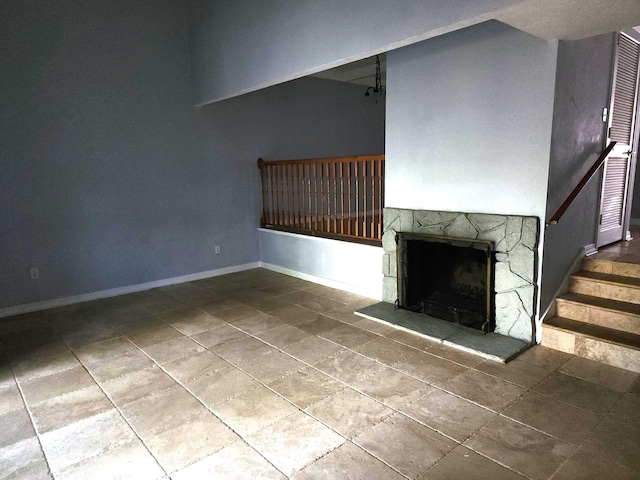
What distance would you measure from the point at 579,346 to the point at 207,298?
3659mm

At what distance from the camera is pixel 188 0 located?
511 cm

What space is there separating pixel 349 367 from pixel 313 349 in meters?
0.42

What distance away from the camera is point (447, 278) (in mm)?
3896

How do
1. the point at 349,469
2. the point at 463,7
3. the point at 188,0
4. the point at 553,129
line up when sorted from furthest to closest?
the point at 188,0, the point at 553,129, the point at 463,7, the point at 349,469

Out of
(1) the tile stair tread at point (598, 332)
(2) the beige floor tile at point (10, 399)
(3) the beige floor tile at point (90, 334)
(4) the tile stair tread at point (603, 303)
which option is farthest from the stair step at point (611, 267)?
(2) the beige floor tile at point (10, 399)

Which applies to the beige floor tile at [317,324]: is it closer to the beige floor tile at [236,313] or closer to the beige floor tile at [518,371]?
the beige floor tile at [236,313]

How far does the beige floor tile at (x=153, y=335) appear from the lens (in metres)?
3.55

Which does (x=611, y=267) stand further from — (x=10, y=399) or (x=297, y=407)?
(x=10, y=399)

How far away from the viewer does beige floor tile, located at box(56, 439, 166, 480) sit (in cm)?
197

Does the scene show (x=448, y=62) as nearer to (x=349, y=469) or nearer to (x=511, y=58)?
(x=511, y=58)

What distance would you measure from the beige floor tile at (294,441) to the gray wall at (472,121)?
2.28 metres

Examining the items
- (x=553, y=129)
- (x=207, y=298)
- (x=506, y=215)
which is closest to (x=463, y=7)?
(x=553, y=129)

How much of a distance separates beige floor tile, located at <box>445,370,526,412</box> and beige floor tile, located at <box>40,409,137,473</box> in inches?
77.7

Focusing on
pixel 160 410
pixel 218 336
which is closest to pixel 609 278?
pixel 218 336
